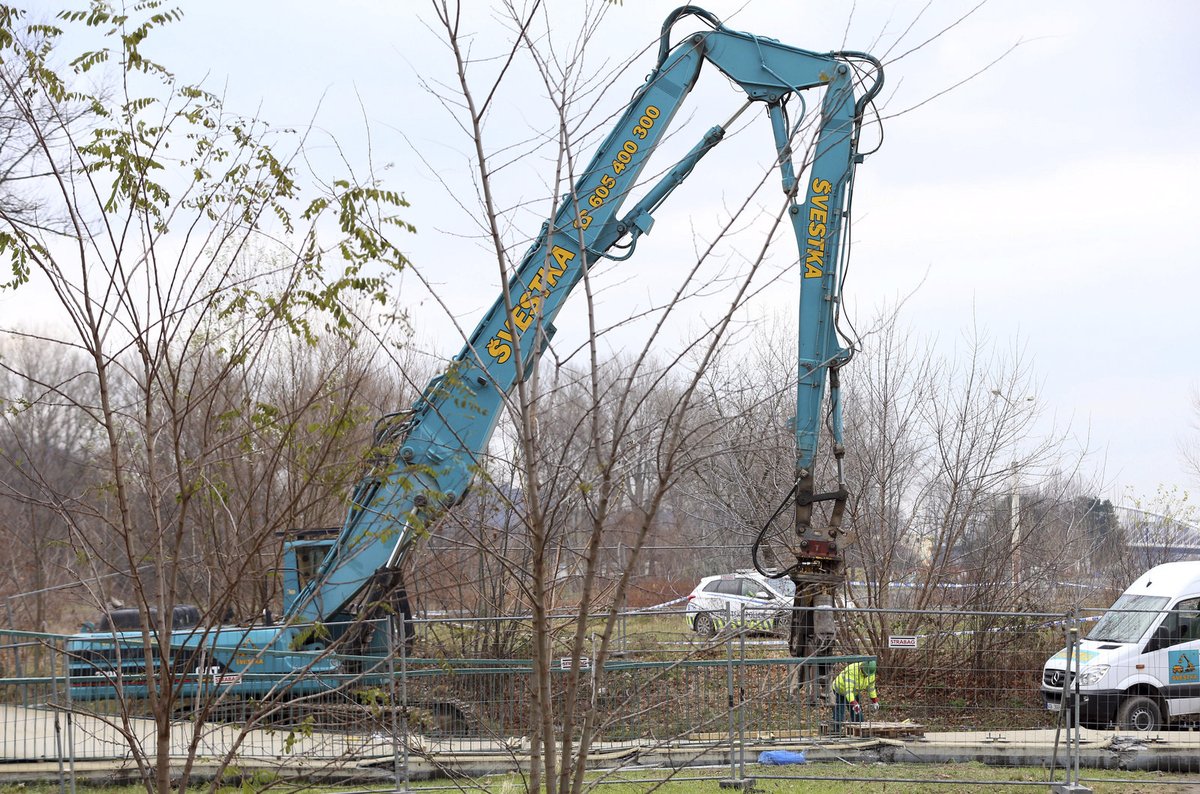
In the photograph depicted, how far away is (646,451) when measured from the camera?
5.23 meters

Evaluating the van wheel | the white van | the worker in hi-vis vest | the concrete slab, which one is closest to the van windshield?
the white van

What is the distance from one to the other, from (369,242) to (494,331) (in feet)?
23.0

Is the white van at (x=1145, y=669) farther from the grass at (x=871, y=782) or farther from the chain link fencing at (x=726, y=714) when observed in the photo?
the grass at (x=871, y=782)

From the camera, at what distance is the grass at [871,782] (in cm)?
1062

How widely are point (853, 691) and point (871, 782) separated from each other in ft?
6.94

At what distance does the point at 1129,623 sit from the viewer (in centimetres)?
1517

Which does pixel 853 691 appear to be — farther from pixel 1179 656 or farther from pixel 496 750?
pixel 1179 656

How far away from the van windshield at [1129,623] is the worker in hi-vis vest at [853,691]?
3629 millimetres

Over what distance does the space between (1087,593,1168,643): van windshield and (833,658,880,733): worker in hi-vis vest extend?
3.63 m

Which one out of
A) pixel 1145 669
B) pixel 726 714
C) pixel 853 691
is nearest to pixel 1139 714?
pixel 1145 669

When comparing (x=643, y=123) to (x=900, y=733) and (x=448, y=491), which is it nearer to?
(x=448, y=491)

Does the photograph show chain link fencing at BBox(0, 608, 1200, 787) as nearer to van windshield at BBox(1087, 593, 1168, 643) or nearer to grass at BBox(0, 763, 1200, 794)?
grass at BBox(0, 763, 1200, 794)

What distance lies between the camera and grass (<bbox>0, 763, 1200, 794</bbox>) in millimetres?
10625

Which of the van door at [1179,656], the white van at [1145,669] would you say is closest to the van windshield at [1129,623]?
the white van at [1145,669]
